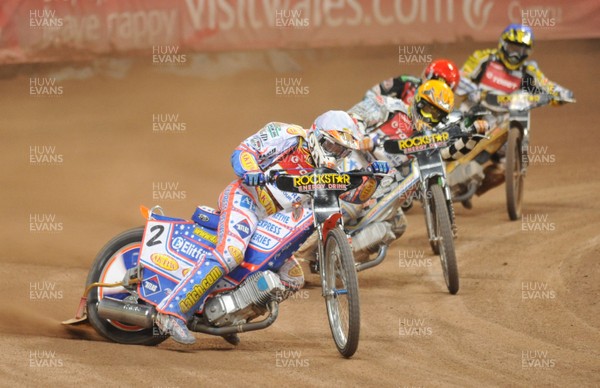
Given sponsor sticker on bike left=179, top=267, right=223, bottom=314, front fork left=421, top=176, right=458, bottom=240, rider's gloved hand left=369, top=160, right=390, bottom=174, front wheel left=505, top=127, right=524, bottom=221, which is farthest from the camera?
front wheel left=505, top=127, right=524, bottom=221

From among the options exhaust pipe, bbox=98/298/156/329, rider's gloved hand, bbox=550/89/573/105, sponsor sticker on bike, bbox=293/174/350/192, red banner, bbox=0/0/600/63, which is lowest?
exhaust pipe, bbox=98/298/156/329

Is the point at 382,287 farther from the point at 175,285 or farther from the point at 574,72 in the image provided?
the point at 574,72

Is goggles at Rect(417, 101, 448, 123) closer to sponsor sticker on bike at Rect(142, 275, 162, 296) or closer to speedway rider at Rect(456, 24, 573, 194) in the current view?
speedway rider at Rect(456, 24, 573, 194)

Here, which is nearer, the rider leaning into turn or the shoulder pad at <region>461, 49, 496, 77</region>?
the rider leaning into turn

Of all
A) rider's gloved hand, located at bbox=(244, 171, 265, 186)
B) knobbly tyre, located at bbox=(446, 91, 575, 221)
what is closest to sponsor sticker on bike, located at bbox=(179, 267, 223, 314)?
rider's gloved hand, located at bbox=(244, 171, 265, 186)

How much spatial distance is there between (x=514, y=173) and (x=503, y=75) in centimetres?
148

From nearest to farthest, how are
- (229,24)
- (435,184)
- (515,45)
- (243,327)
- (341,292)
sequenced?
(341,292)
(243,327)
(435,184)
(515,45)
(229,24)

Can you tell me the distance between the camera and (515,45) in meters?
15.2

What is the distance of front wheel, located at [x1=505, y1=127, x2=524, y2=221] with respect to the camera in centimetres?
1449

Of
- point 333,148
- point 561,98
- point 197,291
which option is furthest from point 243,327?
point 561,98

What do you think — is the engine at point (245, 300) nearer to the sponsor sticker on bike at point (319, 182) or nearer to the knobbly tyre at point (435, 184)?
the sponsor sticker on bike at point (319, 182)

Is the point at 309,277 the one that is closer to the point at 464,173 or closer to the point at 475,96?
the point at 464,173

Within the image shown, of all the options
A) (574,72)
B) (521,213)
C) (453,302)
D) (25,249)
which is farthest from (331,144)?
(574,72)

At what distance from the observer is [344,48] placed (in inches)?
816
